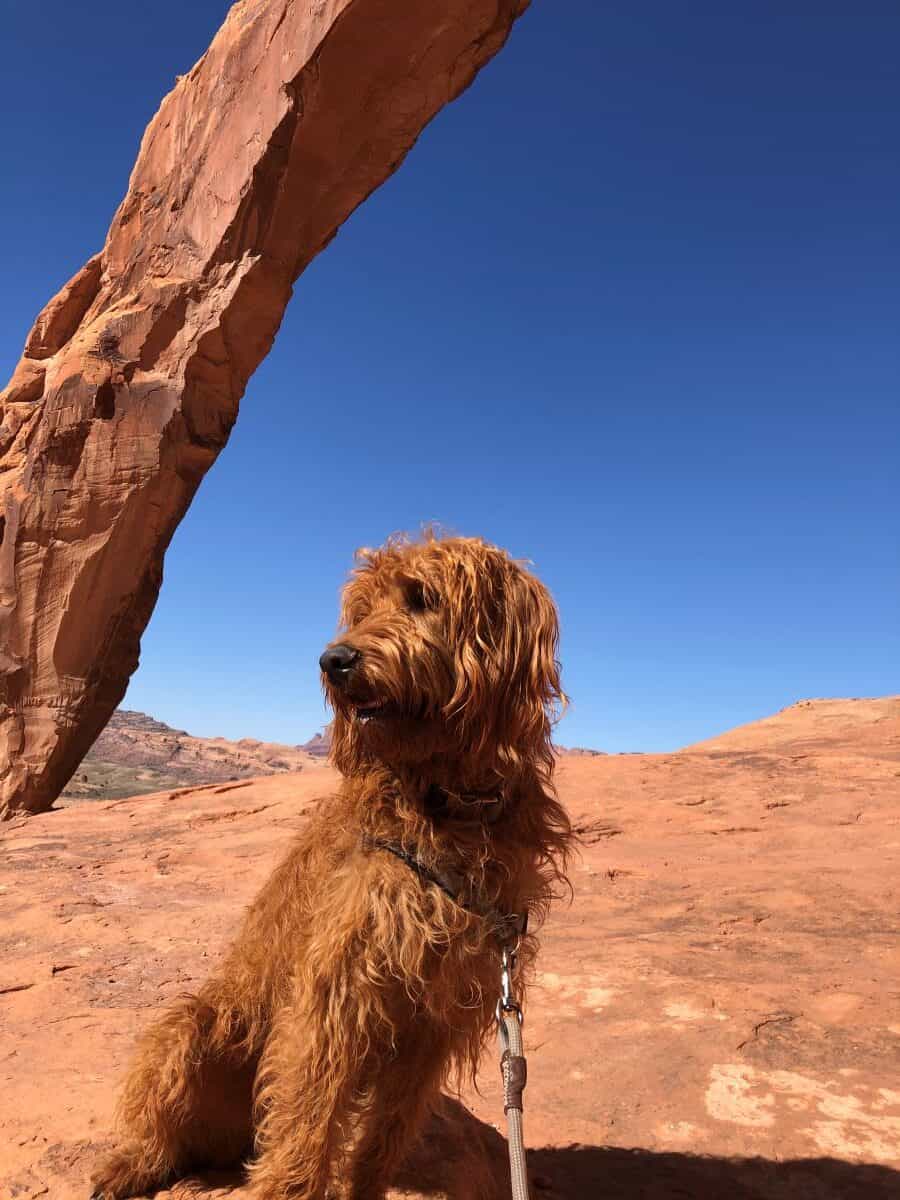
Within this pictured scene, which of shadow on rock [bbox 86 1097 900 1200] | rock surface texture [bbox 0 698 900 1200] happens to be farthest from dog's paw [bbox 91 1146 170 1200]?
shadow on rock [bbox 86 1097 900 1200]

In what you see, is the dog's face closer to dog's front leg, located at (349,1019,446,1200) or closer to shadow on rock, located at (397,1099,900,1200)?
dog's front leg, located at (349,1019,446,1200)

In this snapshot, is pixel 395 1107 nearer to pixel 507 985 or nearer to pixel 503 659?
pixel 507 985

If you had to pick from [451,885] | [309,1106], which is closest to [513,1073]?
[451,885]

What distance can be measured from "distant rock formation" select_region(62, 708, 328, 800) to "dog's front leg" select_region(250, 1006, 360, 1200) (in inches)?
1292

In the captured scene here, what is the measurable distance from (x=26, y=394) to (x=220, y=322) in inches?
224

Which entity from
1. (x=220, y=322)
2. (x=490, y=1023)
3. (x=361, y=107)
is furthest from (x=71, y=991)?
(x=361, y=107)

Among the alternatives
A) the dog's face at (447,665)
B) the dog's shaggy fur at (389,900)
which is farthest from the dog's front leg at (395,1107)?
the dog's face at (447,665)

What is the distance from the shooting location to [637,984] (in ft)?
18.7

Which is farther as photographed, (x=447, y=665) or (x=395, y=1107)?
(x=395, y=1107)

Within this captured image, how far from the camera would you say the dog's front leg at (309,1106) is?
2.34 m

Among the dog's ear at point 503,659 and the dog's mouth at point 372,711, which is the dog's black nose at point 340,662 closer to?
the dog's mouth at point 372,711

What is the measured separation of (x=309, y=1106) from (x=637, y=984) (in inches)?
158

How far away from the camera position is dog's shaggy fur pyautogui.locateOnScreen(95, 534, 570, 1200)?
235 centimetres

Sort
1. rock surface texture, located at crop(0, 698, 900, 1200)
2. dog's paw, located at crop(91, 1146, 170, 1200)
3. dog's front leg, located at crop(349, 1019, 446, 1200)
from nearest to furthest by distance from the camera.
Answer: dog's front leg, located at crop(349, 1019, 446, 1200) → dog's paw, located at crop(91, 1146, 170, 1200) → rock surface texture, located at crop(0, 698, 900, 1200)
